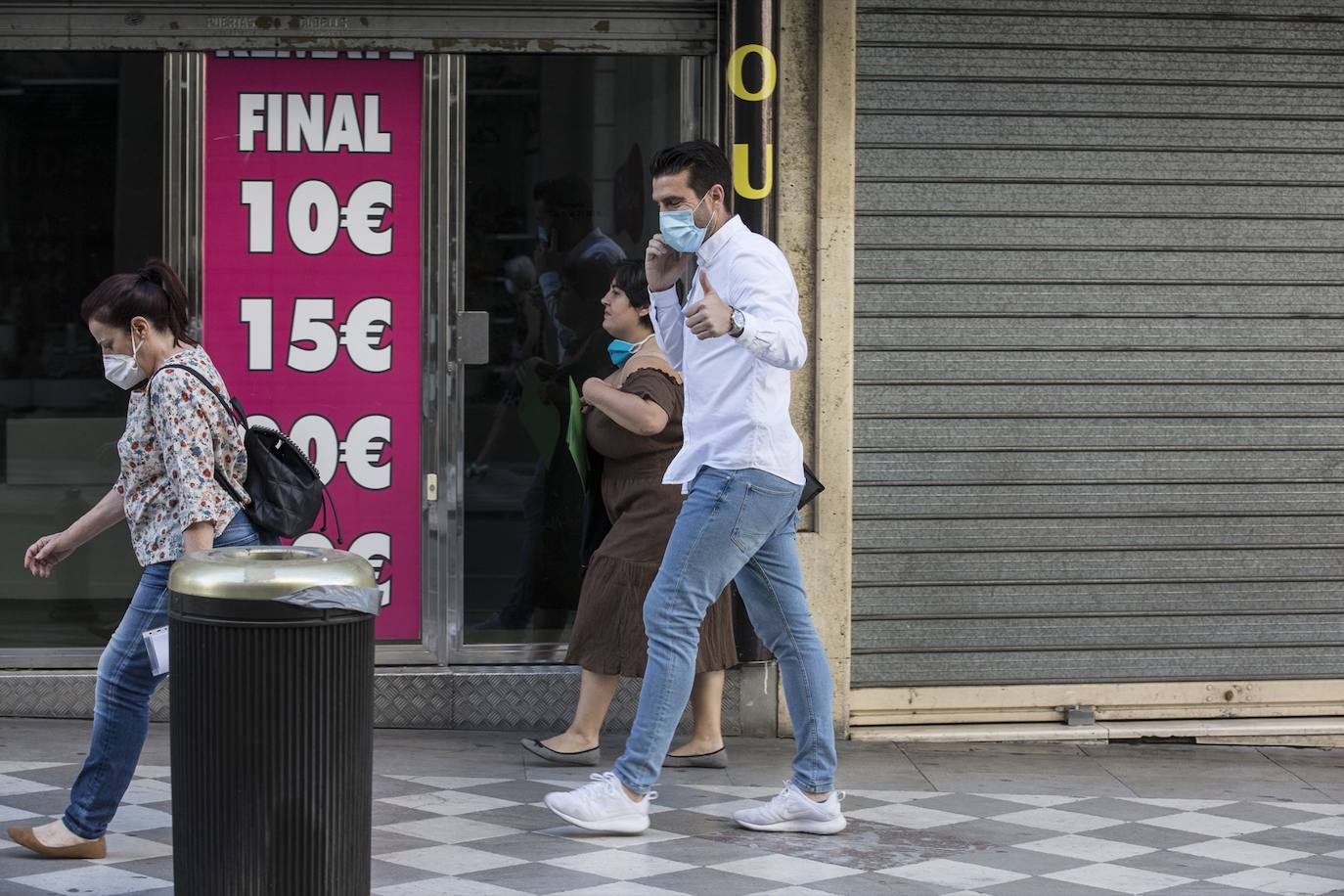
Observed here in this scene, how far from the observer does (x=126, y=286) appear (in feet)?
16.2

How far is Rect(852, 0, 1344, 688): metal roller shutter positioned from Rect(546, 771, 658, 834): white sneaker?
77.9 inches

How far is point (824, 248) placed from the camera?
7000 mm

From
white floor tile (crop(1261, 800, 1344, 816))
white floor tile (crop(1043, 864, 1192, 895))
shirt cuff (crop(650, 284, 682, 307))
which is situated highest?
shirt cuff (crop(650, 284, 682, 307))

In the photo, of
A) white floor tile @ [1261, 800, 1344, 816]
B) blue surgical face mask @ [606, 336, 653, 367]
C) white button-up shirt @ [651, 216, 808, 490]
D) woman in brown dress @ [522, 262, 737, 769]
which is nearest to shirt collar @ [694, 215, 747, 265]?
white button-up shirt @ [651, 216, 808, 490]

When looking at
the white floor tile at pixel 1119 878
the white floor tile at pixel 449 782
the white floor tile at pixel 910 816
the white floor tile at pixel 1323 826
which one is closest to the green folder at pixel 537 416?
the white floor tile at pixel 449 782

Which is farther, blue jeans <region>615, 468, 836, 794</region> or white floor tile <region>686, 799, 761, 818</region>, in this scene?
white floor tile <region>686, 799, 761, 818</region>

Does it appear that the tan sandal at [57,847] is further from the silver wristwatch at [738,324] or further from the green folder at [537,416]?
the green folder at [537,416]

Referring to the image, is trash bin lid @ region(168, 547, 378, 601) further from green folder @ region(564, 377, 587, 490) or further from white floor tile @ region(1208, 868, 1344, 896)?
white floor tile @ region(1208, 868, 1344, 896)

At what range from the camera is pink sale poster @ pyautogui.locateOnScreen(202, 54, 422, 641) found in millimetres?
6926

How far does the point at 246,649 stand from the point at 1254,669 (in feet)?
15.3

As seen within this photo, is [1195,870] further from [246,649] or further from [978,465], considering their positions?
[246,649]

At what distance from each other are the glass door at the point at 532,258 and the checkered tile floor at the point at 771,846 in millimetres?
1200

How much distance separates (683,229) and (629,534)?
1374mm

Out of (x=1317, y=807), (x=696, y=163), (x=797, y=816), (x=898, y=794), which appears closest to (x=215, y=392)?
(x=696, y=163)
